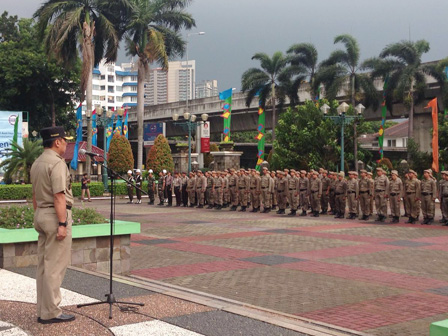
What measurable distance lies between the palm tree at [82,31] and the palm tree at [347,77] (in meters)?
15.2

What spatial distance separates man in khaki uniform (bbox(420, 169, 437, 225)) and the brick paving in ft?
2.69

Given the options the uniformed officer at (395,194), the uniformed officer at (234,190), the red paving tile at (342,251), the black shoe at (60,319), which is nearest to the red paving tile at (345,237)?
the red paving tile at (342,251)

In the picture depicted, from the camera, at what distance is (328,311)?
7.45m

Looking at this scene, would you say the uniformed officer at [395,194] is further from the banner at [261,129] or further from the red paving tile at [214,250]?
the banner at [261,129]

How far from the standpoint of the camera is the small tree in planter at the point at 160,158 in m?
45.2

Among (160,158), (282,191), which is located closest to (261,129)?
(160,158)

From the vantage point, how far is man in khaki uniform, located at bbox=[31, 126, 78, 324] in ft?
20.1

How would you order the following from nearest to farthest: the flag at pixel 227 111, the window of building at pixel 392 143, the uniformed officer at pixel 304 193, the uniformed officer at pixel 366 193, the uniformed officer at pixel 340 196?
the uniformed officer at pixel 366 193, the uniformed officer at pixel 340 196, the uniformed officer at pixel 304 193, the flag at pixel 227 111, the window of building at pixel 392 143

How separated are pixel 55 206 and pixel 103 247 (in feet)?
12.6

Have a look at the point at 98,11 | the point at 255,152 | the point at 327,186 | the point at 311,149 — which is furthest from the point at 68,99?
the point at 327,186

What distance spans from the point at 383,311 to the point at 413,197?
13.3m

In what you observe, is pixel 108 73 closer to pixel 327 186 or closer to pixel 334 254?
pixel 327 186

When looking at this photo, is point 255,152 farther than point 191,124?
Yes

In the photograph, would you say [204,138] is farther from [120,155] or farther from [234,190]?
[234,190]
